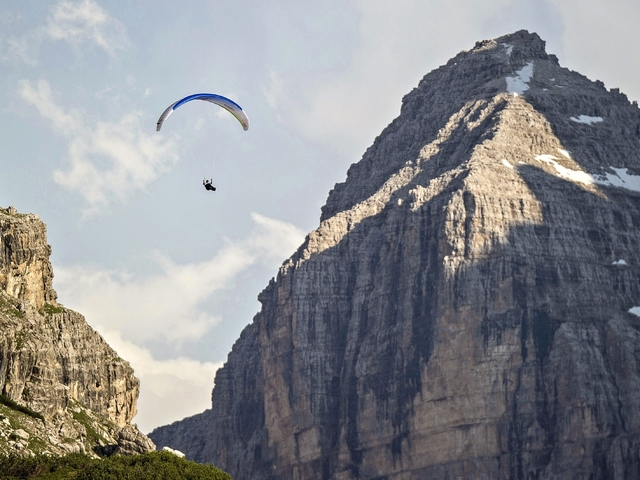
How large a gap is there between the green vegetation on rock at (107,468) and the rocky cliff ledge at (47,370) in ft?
9.62

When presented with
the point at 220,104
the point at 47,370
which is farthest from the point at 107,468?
the point at 220,104

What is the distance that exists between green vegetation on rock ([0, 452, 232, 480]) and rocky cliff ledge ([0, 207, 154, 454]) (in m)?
2.93

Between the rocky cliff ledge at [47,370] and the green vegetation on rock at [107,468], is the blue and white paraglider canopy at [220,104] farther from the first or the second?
the green vegetation on rock at [107,468]

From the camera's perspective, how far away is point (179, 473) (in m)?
123

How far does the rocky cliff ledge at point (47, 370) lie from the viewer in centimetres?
12775

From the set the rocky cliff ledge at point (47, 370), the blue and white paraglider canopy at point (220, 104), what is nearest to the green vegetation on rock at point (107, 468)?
the rocky cliff ledge at point (47, 370)

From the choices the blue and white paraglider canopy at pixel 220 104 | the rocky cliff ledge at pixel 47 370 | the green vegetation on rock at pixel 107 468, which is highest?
the blue and white paraglider canopy at pixel 220 104

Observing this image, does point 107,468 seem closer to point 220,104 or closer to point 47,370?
point 47,370

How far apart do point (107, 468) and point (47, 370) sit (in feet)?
59.1

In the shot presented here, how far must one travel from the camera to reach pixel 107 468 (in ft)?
388

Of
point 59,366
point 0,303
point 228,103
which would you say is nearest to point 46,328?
point 59,366

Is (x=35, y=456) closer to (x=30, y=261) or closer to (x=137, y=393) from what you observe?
(x=30, y=261)

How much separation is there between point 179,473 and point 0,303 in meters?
21.4

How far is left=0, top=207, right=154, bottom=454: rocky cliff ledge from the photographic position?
128m
